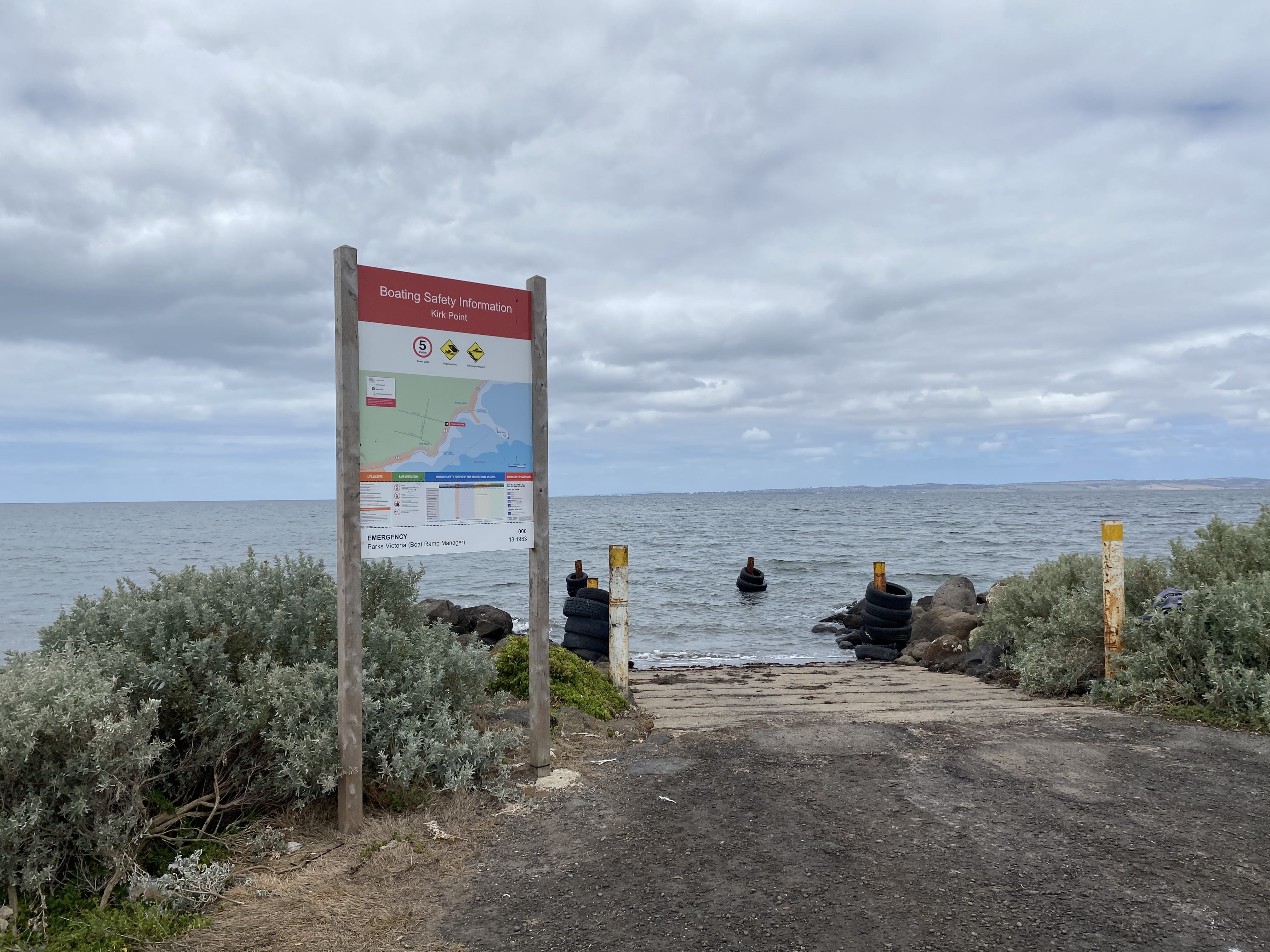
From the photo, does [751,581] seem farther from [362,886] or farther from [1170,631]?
[362,886]

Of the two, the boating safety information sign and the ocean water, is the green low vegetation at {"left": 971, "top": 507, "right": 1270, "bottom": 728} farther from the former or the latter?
the ocean water

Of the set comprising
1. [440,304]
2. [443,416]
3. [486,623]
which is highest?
[440,304]

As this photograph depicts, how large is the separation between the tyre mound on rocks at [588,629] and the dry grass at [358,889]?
5227 mm

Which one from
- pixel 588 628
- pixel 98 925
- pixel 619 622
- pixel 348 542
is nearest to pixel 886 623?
pixel 588 628

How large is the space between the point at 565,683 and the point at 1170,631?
534 centimetres

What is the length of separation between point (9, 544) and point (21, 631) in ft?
151

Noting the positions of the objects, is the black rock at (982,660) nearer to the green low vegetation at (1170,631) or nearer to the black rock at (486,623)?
the green low vegetation at (1170,631)

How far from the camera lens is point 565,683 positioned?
675 centimetres

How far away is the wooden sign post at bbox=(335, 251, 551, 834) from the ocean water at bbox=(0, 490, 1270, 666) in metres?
2.30

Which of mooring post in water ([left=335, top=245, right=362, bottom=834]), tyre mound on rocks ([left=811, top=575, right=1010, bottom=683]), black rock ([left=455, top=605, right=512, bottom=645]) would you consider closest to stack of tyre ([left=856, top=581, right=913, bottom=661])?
tyre mound on rocks ([left=811, top=575, right=1010, bottom=683])

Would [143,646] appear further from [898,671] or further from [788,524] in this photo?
[788,524]

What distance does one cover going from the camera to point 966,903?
10.7ft

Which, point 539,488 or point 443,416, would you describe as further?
point 539,488

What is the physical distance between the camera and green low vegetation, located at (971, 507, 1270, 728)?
248 inches
